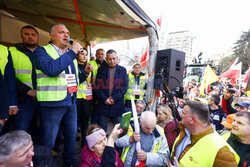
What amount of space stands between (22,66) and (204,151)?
2326 millimetres

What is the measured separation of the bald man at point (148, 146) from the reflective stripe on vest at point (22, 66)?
1.50m

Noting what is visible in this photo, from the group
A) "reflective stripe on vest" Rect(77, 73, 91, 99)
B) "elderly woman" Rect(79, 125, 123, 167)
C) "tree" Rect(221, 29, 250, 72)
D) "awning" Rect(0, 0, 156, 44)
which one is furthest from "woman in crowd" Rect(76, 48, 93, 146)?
"tree" Rect(221, 29, 250, 72)

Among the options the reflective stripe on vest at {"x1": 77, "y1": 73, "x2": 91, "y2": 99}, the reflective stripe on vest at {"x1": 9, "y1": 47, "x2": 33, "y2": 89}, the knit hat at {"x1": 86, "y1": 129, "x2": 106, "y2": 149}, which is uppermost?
the reflective stripe on vest at {"x1": 9, "y1": 47, "x2": 33, "y2": 89}

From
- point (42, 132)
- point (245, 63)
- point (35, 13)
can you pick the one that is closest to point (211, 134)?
point (42, 132)

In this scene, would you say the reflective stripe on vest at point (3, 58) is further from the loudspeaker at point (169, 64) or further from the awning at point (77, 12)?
the loudspeaker at point (169, 64)

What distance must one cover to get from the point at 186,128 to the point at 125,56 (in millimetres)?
33355

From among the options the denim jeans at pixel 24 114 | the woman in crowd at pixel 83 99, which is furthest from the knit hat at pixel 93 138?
the woman in crowd at pixel 83 99

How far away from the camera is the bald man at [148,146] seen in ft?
4.94

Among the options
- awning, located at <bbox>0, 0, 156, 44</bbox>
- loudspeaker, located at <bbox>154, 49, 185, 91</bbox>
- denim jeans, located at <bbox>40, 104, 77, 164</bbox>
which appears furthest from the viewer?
loudspeaker, located at <bbox>154, 49, 185, 91</bbox>

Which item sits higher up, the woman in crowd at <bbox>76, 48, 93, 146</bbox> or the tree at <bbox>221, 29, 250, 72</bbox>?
the tree at <bbox>221, 29, 250, 72</bbox>

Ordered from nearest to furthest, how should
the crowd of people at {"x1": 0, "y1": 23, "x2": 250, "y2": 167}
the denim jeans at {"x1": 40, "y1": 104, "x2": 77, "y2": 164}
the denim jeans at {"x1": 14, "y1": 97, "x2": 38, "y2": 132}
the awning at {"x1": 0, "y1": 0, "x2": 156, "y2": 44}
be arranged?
the crowd of people at {"x1": 0, "y1": 23, "x2": 250, "y2": 167}
the denim jeans at {"x1": 40, "y1": 104, "x2": 77, "y2": 164}
the denim jeans at {"x1": 14, "y1": 97, "x2": 38, "y2": 132}
the awning at {"x1": 0, "y1": 0, "x2": 156, "y2": 44}

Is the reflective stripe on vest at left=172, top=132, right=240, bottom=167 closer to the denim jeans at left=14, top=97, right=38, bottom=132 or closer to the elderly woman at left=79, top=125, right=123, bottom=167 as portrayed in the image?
the elderly woman at left=79, top=125, right=123, bottom=167

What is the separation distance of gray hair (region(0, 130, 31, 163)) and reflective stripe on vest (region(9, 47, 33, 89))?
102 cm

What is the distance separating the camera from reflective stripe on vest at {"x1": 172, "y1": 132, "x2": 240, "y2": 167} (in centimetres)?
112
